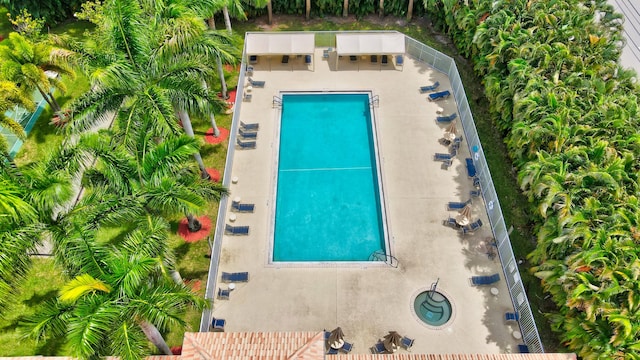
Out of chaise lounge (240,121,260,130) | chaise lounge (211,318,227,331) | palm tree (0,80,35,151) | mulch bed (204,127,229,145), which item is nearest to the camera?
chaise lounge (211,318,227,331)

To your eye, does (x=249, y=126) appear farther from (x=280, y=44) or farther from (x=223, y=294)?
(x=223, y=294)

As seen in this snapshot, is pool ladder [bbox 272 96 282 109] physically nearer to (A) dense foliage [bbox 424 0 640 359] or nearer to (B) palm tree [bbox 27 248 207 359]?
(A) dense foliage [bbox 424 0 640 359]

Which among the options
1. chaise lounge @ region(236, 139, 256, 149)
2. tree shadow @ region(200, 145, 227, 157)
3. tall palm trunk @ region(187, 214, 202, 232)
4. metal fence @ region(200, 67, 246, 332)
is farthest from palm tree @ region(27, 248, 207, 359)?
chaise lounge @ region(236, 139, 256, 149)

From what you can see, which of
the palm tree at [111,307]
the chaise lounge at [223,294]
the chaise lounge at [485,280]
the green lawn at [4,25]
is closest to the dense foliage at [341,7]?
the green lawn at [4,25]

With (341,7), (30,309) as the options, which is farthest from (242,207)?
(341,7)

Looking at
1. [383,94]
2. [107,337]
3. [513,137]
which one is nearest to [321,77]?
[383,94]

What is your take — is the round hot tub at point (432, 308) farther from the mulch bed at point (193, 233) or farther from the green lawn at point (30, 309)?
the green lawn at point (30, 309)
